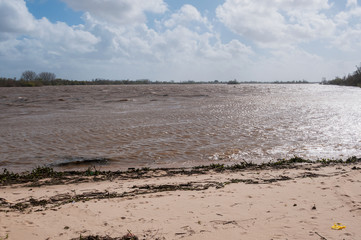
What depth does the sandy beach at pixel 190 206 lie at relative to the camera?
3.61 m

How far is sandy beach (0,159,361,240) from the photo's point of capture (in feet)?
11.8

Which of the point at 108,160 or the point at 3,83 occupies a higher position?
the point at 3,83

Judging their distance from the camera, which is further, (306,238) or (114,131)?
(114,131)

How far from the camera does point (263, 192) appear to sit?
500 centimetres

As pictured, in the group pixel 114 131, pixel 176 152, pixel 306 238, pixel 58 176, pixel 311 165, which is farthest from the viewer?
pixel 114 131

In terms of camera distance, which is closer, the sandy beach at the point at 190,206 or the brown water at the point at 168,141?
the sandy beach at the point at 190,206

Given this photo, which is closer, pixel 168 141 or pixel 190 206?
pixel 190 206

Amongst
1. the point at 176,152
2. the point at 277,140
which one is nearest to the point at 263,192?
the point at 176,152

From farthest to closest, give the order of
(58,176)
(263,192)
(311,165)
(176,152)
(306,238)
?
(176,152) < (311,165) < (58,176) < (263,192) < (306,238)

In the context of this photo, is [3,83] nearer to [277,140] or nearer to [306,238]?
[277,140]

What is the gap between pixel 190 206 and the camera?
441 cm

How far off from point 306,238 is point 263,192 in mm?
1591

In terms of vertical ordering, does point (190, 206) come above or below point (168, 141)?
below

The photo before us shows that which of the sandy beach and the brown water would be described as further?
the brown water
